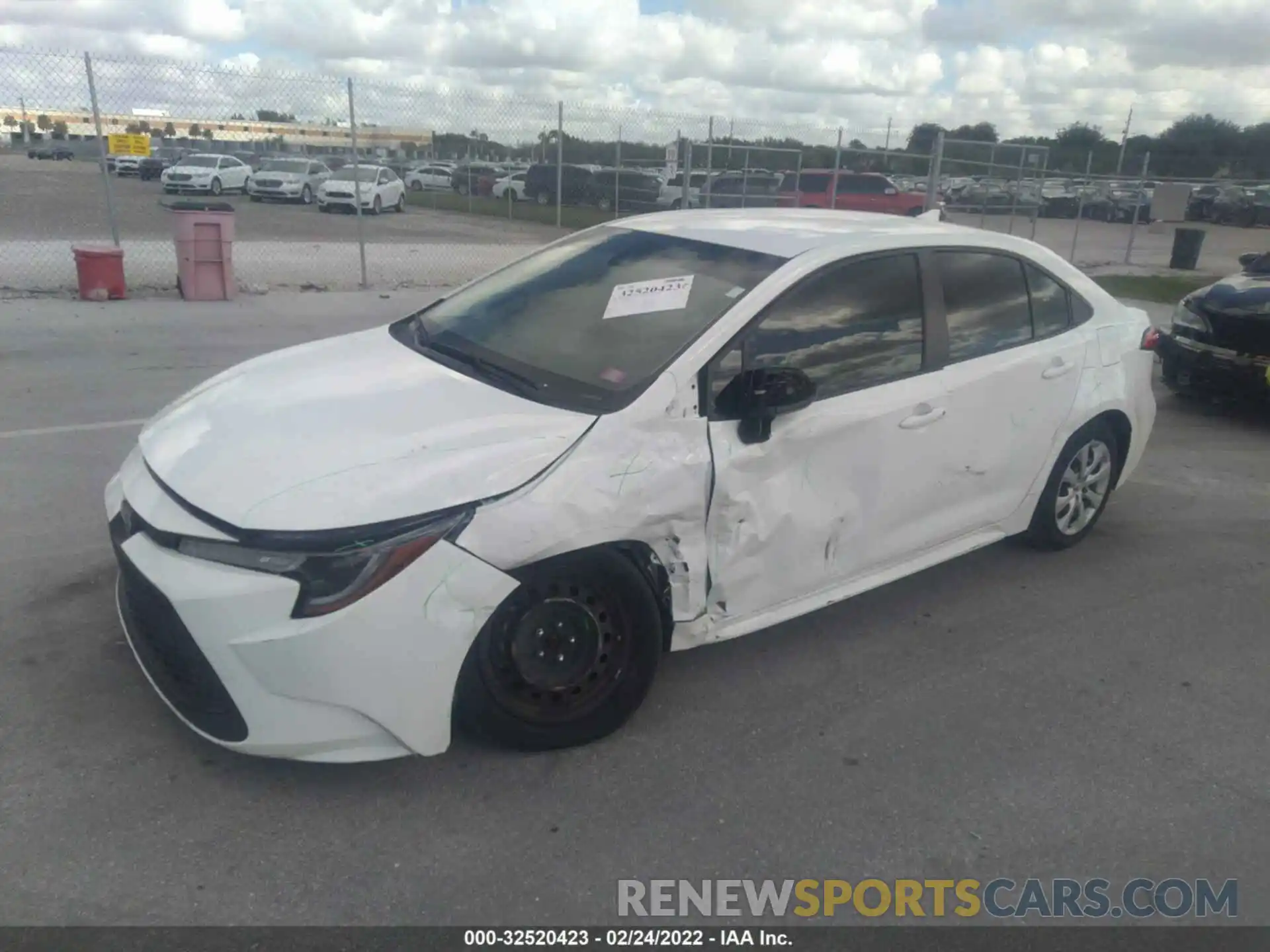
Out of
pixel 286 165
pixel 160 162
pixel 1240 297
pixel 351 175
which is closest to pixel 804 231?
pixel 1240 297

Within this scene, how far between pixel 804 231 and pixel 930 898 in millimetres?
2540

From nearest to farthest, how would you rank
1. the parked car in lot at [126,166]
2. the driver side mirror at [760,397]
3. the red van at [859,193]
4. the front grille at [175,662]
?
the front grille at [175,662], the driver side mirror at [760,397], the red van at [859,193], the parked car in lot at [126,166]

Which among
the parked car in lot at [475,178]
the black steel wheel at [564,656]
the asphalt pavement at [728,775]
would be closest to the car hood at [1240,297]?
the asphalt pavement at [728,775]

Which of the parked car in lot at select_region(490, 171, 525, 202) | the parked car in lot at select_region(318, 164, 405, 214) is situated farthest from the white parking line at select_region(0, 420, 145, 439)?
the parked car in lot at select_region(318, 164, 405, 214)

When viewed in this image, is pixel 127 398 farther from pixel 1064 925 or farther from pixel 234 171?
pixel 234 171

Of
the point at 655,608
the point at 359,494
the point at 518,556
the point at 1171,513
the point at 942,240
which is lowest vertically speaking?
the point at 1171,513

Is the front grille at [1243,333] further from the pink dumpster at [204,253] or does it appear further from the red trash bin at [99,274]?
the red trash bin at [99,274]

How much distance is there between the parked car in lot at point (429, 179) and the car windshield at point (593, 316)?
26.1m

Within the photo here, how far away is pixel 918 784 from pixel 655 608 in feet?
3.26

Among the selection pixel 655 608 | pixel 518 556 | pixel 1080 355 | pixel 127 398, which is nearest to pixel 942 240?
pixel 1080 355

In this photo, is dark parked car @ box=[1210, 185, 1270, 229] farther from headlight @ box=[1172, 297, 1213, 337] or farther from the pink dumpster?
the pink dumpster

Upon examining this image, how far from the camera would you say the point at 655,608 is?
3271 mm

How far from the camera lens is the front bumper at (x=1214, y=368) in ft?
24.7
